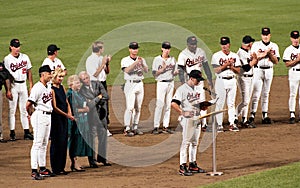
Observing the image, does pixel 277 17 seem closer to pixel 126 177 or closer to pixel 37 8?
pixel 37 8

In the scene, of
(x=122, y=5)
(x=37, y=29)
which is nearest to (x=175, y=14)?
(x=122, y=5)

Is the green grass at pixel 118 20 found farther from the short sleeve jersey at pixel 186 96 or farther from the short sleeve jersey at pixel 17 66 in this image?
the short sleeve jersey at pixel 186 96

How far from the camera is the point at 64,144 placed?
13805 mm

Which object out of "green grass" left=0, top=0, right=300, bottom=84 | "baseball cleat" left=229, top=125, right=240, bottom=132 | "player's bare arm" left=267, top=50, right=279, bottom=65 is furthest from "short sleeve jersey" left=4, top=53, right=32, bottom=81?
"green grass" left=0, top=0, right=300, bottom=84

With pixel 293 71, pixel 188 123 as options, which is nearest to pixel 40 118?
pixel 188 123

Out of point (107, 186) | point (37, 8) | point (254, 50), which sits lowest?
point (107, 186)

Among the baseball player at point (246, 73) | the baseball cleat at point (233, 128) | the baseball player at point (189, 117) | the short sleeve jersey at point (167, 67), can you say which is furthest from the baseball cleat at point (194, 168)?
the baseball player at point (246, 73)

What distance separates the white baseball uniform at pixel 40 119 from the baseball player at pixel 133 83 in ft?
11.4

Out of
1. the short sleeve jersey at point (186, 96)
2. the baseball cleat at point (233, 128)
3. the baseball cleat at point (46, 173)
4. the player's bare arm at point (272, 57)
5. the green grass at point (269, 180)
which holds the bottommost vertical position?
the green grass at point (269, 180)

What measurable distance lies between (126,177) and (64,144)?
117 cm

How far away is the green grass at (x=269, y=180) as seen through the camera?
12.6 meters

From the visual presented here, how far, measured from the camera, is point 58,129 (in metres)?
13.8

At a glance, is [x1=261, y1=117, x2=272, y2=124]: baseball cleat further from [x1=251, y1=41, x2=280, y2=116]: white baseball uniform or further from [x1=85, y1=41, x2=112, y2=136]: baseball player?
[x1=85, y1=41, x2=112, y2=136]: baseball player

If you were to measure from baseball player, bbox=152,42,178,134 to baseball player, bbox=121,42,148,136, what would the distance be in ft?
0.90
